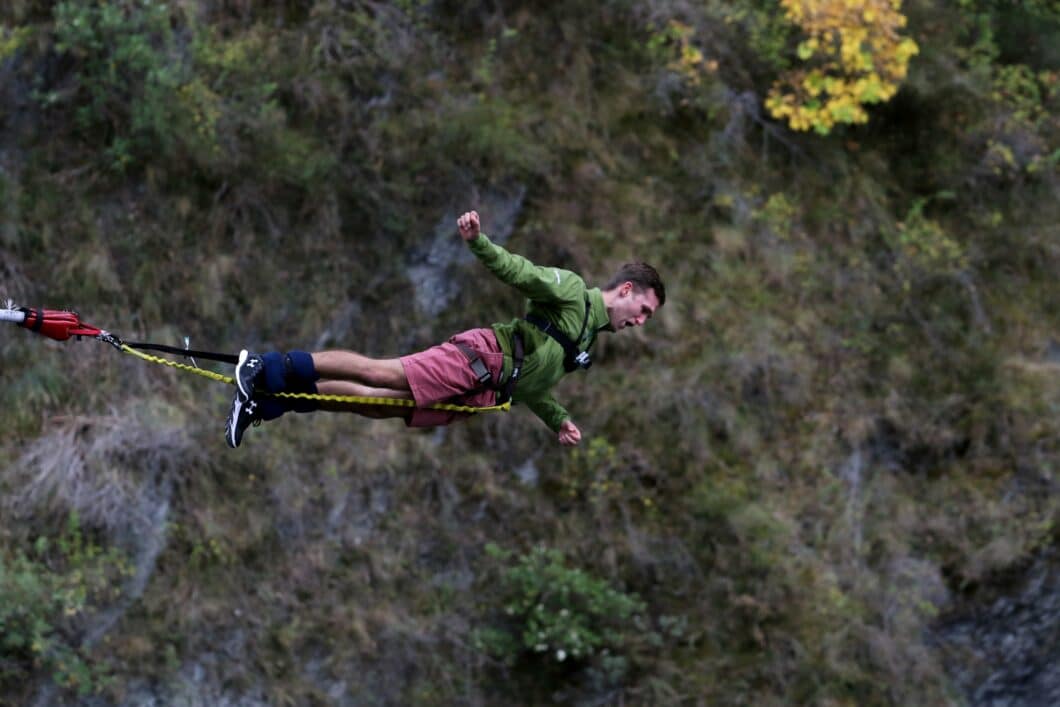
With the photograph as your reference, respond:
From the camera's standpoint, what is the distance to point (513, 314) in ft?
37.4

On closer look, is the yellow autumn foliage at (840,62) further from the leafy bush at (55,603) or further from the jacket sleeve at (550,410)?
the leafy bush at (55,603)

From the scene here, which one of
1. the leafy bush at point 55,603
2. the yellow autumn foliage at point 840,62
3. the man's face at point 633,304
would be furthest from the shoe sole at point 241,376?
the yellow autumn foliage at point 840,62

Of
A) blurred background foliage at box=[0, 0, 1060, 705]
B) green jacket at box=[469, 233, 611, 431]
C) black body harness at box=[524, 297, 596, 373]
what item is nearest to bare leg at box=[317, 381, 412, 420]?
green jacket at box=[469, 233, 611, 431]

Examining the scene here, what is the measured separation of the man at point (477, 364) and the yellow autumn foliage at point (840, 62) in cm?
627

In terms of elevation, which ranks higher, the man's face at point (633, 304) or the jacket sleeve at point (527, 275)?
the jacket sleeve at point (527, 275)

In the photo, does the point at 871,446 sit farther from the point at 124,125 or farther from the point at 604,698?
the point at 124,125

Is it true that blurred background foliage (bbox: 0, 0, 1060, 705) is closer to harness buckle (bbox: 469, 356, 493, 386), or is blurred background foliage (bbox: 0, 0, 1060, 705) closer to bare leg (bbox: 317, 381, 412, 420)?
bare leg (bbox: 317, 381, 412, 420)

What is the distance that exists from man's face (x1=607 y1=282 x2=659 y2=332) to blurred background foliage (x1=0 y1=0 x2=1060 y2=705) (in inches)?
174

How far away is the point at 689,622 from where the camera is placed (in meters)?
10.9

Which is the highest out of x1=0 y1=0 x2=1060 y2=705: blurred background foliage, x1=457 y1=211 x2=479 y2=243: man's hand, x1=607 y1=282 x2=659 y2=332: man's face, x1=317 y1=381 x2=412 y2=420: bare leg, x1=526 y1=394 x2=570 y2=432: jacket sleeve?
x1=457 y1=211 x2=479 y2=243: man's hand

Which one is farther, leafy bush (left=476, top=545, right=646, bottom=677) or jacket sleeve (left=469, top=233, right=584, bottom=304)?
leafy bush (left=476, top=545, right=646, bottom=677)

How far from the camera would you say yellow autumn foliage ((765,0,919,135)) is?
1163 centimetres

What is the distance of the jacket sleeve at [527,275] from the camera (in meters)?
5.57

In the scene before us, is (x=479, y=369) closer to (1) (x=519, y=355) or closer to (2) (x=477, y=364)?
(2) (x=477, y=364)
